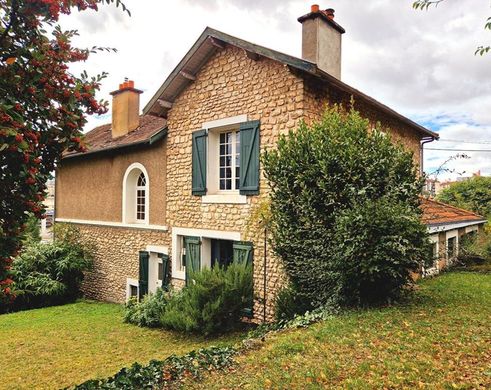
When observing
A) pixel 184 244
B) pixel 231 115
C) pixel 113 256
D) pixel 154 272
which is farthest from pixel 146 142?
pixel 113 256

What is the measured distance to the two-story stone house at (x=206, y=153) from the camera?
8.77 meters

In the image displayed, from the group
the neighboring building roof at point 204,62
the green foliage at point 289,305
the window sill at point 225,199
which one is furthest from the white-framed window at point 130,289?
the green foliage at point 289,305

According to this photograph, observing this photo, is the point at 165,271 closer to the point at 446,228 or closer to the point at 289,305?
the point at 289,305

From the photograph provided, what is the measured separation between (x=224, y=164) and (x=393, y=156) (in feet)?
15.5

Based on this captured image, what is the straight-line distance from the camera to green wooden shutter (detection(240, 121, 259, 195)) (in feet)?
29.6

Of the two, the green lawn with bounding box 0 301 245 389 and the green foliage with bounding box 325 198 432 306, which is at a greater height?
the green foliage with bounding box 325 198 432 306

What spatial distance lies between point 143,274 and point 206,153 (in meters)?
4.63

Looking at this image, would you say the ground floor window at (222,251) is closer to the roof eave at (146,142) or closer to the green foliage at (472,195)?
the roof eave at (146,142)

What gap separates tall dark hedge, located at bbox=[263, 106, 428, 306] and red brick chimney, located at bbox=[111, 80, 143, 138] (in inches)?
336

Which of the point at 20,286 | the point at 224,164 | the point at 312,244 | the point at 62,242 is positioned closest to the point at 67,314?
the point at 20,286

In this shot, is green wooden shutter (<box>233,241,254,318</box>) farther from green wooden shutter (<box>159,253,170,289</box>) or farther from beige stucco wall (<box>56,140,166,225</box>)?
beige stucco wall (<box>56,140,166,225</box>)

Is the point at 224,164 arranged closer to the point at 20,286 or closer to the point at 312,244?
the point at 312,244

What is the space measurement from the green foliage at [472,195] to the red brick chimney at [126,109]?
59.9ft

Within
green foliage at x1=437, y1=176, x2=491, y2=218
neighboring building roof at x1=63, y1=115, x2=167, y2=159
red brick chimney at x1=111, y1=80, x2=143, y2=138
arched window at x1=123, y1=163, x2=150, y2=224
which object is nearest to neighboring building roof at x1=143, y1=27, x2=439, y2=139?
neighboring building roof at x1=63, y1=115, x2=167, y2=159
